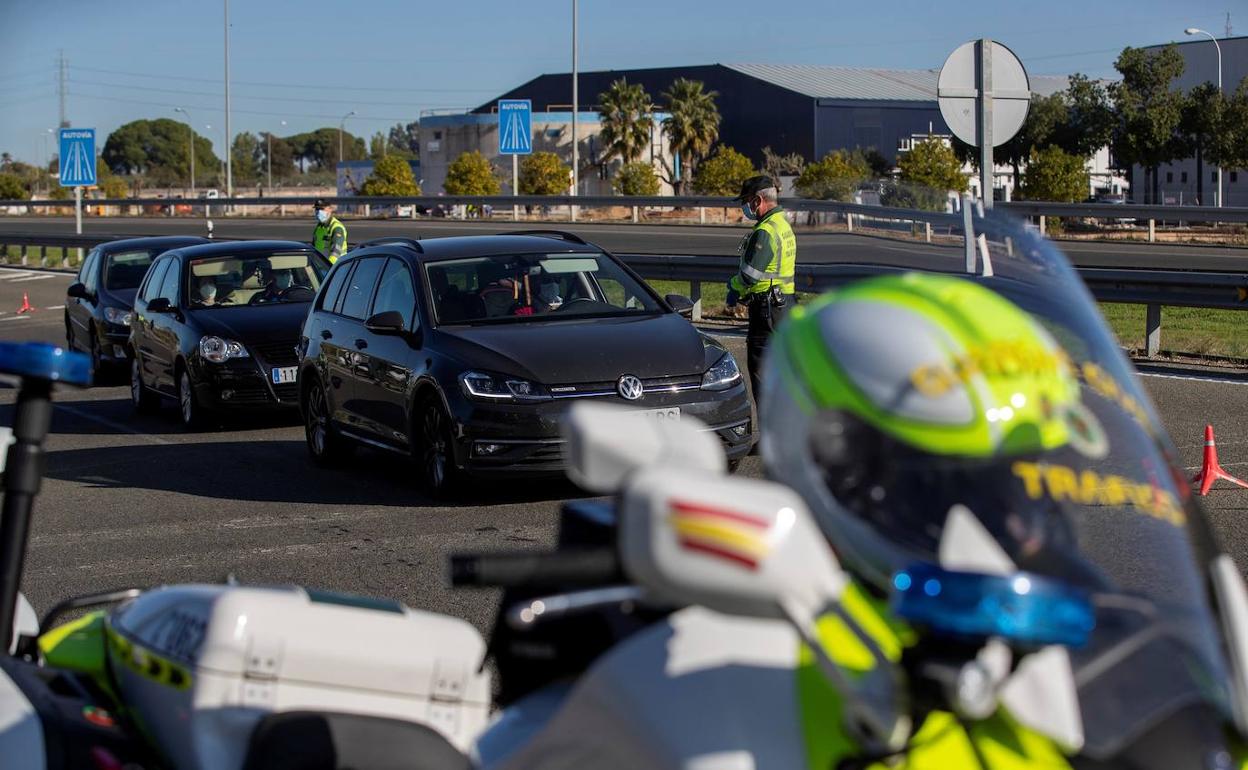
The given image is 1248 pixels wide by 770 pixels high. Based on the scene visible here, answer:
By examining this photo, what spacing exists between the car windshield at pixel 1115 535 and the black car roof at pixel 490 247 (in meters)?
8.55

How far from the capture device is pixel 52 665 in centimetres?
292

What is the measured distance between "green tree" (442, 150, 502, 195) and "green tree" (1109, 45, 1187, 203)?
2884 cm

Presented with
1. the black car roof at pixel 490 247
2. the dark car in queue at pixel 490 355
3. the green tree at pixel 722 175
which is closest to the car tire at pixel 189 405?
the dark car in queue at pixel 490 355

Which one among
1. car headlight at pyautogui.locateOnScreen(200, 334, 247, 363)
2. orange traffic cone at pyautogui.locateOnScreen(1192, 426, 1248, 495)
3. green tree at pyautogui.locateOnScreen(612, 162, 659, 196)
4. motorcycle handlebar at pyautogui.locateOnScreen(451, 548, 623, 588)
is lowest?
orange traffic cone at pyautogui.locateOnScreen(1192, 426, 1248, 495)

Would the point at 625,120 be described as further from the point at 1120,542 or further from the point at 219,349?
the point at 1120,542

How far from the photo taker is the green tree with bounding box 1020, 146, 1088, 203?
196ft

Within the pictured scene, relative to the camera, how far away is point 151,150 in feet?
593

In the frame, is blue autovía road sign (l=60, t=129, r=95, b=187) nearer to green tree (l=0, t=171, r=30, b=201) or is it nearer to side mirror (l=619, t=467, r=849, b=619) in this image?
side mirror (l=619, t=467, r=849, b=619)

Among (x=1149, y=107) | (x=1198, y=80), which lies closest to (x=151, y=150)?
(x=1198, y=80)

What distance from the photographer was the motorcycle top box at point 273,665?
257 cm

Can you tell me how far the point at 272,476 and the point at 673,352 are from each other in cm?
302

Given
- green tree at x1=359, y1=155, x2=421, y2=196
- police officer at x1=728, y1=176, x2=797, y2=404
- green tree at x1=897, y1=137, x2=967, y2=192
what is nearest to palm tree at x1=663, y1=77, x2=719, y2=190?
green tree at x1=359, y1=155, x2=421, y2=196

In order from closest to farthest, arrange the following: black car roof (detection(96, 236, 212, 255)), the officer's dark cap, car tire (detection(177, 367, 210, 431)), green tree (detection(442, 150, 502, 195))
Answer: the officer's dark cap < car tire (detection(177, 367, 210, 431)) < black car roof (detection(96, 236, 212, 255)) < green tree (detection(442, 150, 502, 195))

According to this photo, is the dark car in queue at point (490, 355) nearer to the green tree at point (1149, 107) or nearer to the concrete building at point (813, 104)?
the green tree at point (1149, 107)
